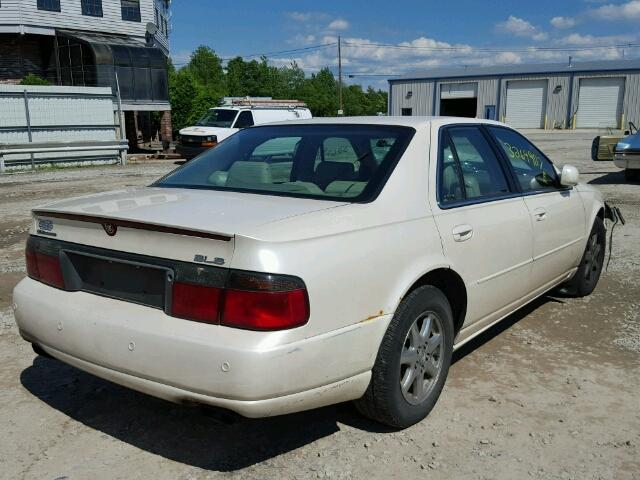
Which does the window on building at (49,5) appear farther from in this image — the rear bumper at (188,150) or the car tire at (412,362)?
the car tire at (412,362)

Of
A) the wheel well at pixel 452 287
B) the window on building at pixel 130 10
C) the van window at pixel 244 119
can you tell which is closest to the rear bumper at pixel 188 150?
the van window at pixel 244 119

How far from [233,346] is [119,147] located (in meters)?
19.5

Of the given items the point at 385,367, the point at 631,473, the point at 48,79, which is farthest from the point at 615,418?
the point at 48,79

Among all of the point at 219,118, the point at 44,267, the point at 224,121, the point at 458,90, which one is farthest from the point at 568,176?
the point at 458,90

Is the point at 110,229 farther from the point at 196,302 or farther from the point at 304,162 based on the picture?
the point at 304,162

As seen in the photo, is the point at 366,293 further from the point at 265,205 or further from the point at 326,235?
the point at 265,205

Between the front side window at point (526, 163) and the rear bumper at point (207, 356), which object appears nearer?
the rear bumper at point (207, 356)

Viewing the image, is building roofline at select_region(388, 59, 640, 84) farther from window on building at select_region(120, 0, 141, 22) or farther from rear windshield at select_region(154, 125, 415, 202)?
rear windshield at select_region(154, 125, 415, 202)

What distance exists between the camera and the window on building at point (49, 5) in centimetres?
2695

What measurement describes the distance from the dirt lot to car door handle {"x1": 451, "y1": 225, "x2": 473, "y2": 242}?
934mm

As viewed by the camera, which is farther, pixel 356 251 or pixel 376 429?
pixel 376 429

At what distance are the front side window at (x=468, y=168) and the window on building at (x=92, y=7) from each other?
29.0 m

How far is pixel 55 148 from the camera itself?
1873cm

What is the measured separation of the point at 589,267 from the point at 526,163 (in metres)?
1.44
